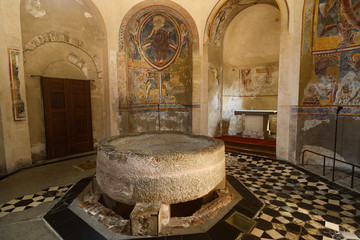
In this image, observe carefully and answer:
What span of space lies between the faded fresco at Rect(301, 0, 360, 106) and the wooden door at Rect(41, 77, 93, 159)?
6.99m

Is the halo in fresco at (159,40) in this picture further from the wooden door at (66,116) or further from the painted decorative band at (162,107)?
the wooden door at (66,116)

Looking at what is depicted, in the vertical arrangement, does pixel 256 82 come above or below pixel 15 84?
above

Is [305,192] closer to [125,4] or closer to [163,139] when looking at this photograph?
[163,139]

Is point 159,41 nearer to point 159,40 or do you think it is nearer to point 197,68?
point 159,40

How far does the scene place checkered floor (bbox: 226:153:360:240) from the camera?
2604 millimetres

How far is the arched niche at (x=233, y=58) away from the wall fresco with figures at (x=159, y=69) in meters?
1.02

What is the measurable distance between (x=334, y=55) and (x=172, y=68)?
5.47 m

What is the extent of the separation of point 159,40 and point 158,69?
1.17 m

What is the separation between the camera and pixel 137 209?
8.09 ft

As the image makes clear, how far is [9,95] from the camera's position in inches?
189

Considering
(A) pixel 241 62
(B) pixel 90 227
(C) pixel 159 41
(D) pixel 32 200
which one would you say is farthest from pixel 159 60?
(B) pixel 90 227

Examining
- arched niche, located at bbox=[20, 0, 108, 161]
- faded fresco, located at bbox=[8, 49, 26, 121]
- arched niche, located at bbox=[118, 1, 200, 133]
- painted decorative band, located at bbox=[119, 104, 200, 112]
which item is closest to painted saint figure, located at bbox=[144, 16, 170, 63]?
arched niche, located at bbox=[118, 1, 200, 133]

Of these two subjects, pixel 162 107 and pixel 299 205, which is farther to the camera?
pixel 162 107

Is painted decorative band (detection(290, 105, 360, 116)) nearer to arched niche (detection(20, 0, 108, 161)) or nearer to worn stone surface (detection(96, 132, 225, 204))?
worn stone surface (detection(96, 132, 225, 204))
